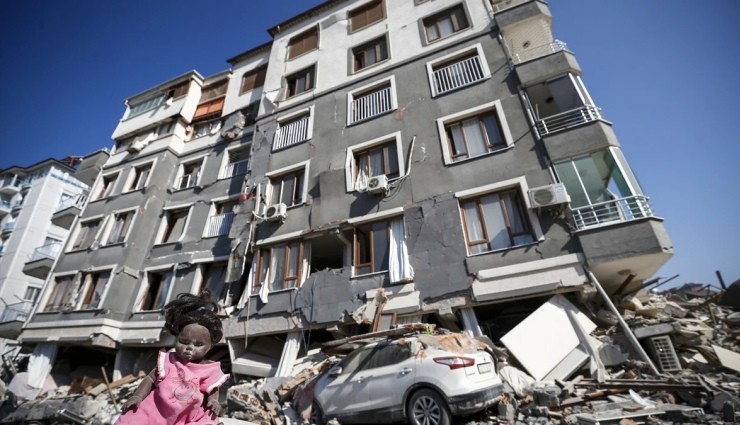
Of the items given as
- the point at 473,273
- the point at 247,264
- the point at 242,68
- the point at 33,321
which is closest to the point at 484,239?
the point at 473,273

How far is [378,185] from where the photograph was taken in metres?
10.9

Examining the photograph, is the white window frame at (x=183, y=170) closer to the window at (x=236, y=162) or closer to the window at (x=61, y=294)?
the window at (x=236, y=162)

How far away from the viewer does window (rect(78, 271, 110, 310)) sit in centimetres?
1471

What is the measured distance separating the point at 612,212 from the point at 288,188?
1133 centimetres

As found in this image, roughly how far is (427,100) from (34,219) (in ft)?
142

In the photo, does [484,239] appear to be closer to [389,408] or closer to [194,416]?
[389,408]

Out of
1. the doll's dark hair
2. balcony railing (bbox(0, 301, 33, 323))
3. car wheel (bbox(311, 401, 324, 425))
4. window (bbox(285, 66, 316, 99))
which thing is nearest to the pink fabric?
the doll's dark hair

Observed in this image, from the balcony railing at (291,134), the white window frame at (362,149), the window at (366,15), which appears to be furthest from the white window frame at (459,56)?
the balcony railing at (291,134)

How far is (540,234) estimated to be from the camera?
866 cm

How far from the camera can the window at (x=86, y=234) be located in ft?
56.0

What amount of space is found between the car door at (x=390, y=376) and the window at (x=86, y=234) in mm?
18263

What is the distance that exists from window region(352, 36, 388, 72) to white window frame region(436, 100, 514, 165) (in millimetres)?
5537

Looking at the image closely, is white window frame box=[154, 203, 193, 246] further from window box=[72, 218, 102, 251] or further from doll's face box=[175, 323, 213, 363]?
doll's face box=[175, 323, 213, 363]

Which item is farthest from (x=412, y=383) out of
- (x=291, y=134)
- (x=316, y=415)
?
(x=291, y=134)
